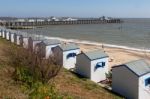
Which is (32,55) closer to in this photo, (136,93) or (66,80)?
(66,80)

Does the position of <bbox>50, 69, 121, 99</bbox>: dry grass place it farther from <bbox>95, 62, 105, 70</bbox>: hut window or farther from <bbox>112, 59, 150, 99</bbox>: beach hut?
<bbox>95, 62, 105, 70</bbox>: hut window

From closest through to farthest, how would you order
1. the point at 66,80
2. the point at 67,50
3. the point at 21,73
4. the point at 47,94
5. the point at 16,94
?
the point at 47,94, the point at 16,94, the point at 21,73, the point at 66,80, the point at 67,50

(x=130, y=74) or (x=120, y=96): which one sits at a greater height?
(x=130, y=74)

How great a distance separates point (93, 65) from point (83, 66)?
2.00ft

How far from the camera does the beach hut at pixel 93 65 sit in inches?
647

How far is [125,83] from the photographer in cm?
1352

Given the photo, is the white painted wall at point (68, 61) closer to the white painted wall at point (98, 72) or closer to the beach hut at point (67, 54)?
the beach hut at point (67, 54)

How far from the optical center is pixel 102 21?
128 m

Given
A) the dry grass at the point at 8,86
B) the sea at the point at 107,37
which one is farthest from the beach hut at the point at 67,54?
the sea at the point at 107,37

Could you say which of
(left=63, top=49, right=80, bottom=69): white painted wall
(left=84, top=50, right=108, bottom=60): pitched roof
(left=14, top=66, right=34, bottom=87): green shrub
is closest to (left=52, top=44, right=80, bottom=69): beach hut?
(left=63, top=49, right=80, bottom=69): white painted wall

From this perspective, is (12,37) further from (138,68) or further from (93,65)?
(138,68)

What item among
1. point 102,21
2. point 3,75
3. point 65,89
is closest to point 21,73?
point 3,75

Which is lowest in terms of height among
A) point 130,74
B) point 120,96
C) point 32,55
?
A: point 120,96

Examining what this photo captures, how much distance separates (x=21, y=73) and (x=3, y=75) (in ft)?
2.42
